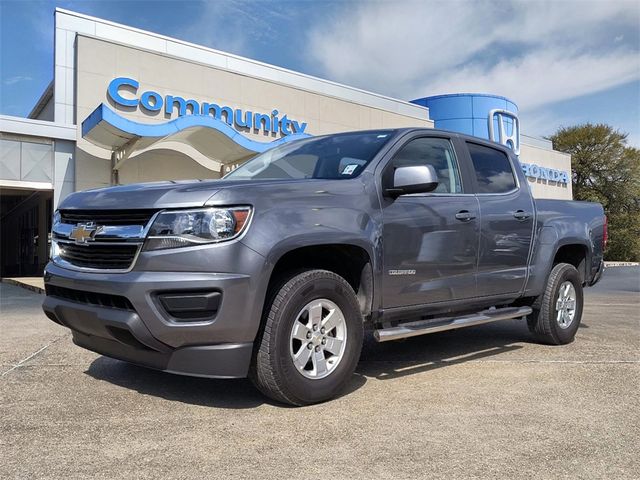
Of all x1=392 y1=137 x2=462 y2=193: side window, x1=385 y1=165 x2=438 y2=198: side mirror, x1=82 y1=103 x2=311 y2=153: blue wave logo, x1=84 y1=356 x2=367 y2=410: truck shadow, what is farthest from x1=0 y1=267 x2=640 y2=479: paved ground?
x1=82 y1=103 x2=311 y2=153: blue wave logo

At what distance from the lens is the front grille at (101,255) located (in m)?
3.36

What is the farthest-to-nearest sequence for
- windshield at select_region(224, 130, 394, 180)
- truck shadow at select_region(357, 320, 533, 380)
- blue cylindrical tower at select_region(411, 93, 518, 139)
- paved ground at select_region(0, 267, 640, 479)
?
blue cylindrical tower at select_region(411, 93, 518, 139) < truck shadow at select_region(357, 320, 533, 380) < windshield at select_region(224, 130, 394, 180) < paved ground at select_region(0, 267, 640, 479)

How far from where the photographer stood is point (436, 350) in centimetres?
552

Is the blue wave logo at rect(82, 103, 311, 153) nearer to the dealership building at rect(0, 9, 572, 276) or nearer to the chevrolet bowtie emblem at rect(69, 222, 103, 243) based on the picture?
the dealership building at rect(0, 9, 572, 276)

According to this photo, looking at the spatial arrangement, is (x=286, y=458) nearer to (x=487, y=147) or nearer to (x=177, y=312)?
(x=177, y=312)

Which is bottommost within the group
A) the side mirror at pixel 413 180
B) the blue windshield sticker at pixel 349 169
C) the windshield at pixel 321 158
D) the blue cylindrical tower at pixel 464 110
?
the side mirror at pixel 413 180

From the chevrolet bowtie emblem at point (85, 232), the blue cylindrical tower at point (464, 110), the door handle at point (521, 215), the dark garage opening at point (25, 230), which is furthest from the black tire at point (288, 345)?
the blue cylindrical tower at point (464, 110)

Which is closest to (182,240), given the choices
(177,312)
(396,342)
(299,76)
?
(177,312)

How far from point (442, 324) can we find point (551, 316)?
185 cm

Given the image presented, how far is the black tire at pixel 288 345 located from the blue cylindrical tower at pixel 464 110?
28780 millimetres

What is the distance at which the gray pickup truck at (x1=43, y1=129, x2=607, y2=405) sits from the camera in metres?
3.24

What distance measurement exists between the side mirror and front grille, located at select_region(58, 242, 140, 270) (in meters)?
1.81

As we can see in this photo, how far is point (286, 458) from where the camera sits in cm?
280

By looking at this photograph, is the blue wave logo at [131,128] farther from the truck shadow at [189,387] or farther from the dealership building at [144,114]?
the truck shadow at [189,387]
